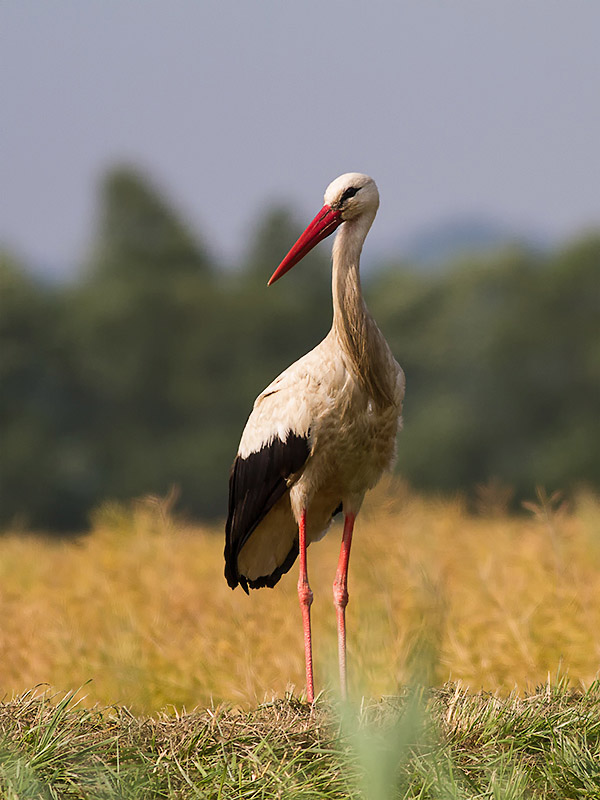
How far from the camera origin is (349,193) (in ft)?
15.9

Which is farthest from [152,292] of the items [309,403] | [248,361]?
[309,403]

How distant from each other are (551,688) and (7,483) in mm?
27023

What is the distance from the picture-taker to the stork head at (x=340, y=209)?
4840 millimetres

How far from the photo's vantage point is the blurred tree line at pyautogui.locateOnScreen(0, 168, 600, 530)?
30.7 m

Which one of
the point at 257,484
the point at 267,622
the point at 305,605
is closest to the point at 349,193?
the point at 257,484

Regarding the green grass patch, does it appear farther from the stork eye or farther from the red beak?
the stork eye

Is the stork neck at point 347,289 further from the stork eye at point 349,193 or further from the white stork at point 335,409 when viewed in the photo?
the stork eye at point 349,193

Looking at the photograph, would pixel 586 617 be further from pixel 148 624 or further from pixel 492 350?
pixel 492 350

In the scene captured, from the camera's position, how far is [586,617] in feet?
21.1

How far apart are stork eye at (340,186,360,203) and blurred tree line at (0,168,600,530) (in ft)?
79.9

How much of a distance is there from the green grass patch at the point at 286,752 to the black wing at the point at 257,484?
1113mm

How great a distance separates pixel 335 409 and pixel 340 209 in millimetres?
964

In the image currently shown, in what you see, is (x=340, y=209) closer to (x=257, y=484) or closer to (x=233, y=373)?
(x=257, y=484)

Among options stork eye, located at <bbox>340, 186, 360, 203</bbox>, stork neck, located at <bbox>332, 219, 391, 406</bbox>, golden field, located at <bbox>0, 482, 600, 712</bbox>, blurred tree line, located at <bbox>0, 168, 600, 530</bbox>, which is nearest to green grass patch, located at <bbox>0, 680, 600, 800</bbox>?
golden field, located at <bbox>0, 482, 600, 712</bbox>
